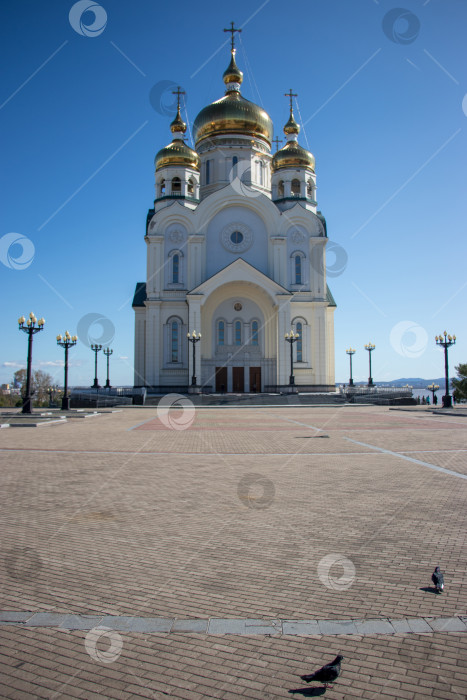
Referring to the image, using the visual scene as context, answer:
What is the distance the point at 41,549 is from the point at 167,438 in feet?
33.1

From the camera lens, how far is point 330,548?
5691mm

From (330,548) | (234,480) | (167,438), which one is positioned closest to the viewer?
(330,548)

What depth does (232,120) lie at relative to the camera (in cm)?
4597

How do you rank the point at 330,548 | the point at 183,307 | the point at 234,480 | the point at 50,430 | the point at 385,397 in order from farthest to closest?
1. the point at 183,307
2. the point at 385,397
3. the point at 50,430
4. the point at 234,480
5. the point at 330,548

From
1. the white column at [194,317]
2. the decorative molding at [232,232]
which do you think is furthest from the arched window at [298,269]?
the white column at [194,317]

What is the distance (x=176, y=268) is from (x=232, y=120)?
13.9 m

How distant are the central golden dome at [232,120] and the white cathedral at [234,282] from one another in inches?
7.5

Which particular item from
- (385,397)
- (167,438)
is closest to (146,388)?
(385,397)

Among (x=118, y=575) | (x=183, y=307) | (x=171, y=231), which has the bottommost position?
(x=118, y=575)

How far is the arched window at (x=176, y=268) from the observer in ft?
142

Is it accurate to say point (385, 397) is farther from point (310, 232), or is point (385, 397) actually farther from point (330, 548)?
point (330, 548)

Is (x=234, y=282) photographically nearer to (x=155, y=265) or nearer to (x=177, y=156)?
(x=155, y=265)

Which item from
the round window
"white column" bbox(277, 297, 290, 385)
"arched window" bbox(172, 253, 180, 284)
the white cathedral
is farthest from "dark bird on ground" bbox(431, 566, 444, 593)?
the round window

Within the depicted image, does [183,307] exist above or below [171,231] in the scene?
below
